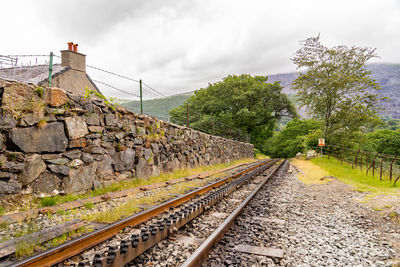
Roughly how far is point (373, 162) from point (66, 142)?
11.5 meters

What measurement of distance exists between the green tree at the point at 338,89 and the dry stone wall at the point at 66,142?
67.7 feet

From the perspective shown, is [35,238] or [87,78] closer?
[35,238]

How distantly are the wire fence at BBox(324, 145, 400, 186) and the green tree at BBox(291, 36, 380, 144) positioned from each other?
3.14 m

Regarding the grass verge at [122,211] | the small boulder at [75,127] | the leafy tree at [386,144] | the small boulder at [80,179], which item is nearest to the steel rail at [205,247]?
the grass verge at [122,211]

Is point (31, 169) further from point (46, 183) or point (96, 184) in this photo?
point (96, 184)

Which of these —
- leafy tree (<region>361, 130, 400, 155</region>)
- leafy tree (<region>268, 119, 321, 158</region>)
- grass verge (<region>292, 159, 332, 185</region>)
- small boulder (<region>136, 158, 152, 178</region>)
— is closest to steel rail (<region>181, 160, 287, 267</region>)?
small boulder (<region>136, 158, 152, 178</region>)

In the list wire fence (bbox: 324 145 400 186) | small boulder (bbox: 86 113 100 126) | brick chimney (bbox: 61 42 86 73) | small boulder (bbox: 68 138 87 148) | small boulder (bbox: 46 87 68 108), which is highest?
brick chimney (bbox: 61 42 86 73)

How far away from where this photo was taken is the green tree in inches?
893

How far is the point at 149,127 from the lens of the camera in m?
8.78

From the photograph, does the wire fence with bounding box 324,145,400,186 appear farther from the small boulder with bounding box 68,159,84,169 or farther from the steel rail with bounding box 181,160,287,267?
the small boulder with bounding box 68,159,84,169

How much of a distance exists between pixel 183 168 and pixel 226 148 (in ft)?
27.5

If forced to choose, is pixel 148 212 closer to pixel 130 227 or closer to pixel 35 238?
pixel 130 227

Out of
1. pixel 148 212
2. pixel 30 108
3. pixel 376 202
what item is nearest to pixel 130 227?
pixel 148 212

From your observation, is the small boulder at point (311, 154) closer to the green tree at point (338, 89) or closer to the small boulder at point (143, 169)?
the green tree at point (338, 89)
